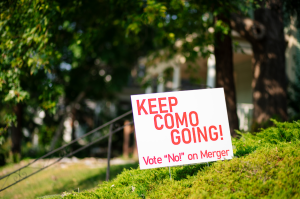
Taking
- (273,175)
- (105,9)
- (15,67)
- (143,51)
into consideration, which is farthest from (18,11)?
(143,51)

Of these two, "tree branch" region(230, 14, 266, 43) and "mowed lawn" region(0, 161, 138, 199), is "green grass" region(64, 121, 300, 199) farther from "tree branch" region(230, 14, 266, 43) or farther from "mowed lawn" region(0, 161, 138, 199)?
"tree branch" region(230, 14, 266, 43)

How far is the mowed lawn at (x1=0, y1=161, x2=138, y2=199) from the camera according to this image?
17.8 feet

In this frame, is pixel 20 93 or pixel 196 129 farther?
pixel 20 93

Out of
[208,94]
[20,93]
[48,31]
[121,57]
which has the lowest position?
[208,94]

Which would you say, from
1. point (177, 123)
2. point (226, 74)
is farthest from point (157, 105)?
point (226, 74)

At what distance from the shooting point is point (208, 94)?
317 centimetres

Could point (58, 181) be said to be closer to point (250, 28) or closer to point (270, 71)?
point (270, 71)

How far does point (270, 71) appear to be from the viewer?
512 centimetres

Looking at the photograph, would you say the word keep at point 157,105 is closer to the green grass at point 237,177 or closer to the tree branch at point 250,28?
the green grass at point 237,177

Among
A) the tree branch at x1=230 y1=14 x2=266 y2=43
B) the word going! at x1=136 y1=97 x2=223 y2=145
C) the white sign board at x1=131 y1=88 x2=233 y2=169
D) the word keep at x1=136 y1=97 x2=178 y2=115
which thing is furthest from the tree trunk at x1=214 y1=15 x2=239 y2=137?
the word keep at x1=136 y1=97 x2=178 y2=115

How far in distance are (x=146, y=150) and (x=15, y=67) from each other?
3020 millimetres

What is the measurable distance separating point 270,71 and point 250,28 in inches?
37.5

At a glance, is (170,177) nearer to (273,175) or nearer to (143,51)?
(273,175)

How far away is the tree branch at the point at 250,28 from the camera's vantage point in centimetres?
513
